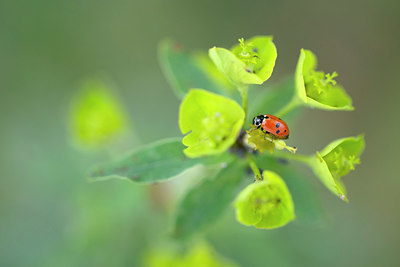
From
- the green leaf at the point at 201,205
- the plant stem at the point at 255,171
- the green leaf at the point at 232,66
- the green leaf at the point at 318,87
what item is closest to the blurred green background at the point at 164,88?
the green leaf at the point at 201,205

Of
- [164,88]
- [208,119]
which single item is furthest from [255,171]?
[164,88]

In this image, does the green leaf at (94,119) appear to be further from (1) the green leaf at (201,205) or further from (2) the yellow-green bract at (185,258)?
(1) the green leaf at (201,205)

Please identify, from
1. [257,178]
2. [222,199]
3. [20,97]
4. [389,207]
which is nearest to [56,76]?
[20,97]

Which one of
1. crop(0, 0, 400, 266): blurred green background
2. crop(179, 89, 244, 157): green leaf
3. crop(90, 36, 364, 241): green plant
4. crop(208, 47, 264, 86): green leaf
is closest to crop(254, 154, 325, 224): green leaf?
→ crop(90, 36, 364, 241): green plant

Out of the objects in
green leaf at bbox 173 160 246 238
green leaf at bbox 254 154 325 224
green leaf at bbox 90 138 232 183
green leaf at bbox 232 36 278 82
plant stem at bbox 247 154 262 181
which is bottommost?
green leaf at bbox 254 154 325 224

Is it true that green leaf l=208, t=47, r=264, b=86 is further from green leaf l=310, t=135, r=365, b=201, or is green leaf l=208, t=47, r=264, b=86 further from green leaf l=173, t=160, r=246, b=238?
green leaf l=173, t=160, r=246, b=238

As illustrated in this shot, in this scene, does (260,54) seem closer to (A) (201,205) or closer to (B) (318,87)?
(B) (318,87)
